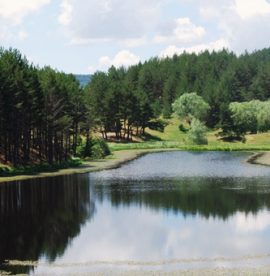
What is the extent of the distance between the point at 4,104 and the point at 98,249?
178ft

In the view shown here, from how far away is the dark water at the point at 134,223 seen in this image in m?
36.9

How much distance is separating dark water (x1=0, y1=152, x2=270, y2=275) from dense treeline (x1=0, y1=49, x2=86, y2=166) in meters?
15.2

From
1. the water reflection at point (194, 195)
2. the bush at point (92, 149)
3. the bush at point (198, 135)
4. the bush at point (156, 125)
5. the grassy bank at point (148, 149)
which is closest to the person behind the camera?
the water reflection at point (194, 195)

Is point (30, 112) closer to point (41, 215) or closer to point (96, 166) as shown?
point (96, 166)

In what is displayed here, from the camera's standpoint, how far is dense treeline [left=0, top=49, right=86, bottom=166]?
9194 cm

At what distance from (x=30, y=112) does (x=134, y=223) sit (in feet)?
174

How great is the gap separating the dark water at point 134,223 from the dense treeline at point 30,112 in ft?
49.9

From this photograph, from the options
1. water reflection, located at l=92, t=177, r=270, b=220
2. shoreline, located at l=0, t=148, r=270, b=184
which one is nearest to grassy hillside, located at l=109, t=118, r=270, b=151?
shoreline, located at l=0, t=148, r=270, b=184

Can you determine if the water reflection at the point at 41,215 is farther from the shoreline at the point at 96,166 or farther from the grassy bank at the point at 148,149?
the grassy bank at the point at 148,149

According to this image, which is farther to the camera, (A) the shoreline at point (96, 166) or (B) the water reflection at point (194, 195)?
(A) the shoreline at point (96, 166)

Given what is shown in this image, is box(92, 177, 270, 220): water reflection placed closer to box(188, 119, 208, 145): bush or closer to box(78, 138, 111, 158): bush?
box(78, 138, 111, 158): bush

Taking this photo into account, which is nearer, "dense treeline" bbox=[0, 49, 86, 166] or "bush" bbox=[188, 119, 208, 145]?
"dense treeline" bbox=[0, 49, 86, 166]

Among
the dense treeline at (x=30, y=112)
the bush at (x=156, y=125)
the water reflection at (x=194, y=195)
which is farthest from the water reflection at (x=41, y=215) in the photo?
the bush at (x=156, y=125)

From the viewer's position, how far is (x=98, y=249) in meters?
40.1
